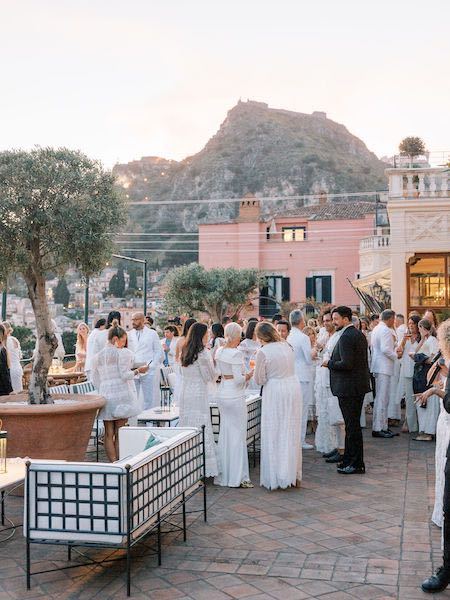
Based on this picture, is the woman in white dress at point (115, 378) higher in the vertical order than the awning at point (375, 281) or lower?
lower

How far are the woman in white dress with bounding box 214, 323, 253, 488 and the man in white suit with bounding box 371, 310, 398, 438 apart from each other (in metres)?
3.67

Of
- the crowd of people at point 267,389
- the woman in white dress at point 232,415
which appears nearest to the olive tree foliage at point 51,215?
the crowd of people at point 267,389

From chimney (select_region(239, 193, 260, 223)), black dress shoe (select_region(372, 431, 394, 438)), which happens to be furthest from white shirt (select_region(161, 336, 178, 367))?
A: chimney (select_region(239, 193, 260, 223))

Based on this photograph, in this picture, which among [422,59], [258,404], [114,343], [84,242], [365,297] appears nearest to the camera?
[84,242]

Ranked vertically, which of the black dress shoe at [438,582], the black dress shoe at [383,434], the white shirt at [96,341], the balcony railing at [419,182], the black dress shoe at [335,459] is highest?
the balcony railing at [419,182]

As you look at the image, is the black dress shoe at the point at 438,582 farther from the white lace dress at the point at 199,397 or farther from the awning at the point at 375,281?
the awning at the point at 375,281

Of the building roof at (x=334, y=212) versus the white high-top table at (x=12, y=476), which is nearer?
the white high-top table at (x=12, y=476)

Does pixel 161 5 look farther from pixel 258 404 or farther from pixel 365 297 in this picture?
pixel 365 297

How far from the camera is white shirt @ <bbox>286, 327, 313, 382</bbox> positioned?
927cm

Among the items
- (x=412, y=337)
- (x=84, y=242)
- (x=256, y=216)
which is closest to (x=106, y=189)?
(x=84, y=242)

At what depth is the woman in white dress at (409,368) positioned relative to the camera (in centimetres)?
1047

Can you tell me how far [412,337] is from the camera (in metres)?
10.4

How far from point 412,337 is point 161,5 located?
900 centimetres

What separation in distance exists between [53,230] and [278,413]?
303 cm
